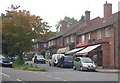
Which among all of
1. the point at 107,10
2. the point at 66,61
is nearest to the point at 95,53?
the point at 66,61

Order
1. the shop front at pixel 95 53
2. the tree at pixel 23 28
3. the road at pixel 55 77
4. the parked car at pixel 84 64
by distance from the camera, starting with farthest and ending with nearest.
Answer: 1. the shop front at pixel 95 53
2. the tree at pixel 23 28
3. the parked car at pixel 84 64
4. the road at pixel 55 77

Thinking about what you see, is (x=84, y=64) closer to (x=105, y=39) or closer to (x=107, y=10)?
(x=105, y=39)

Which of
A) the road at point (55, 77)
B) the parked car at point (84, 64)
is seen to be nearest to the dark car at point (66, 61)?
the parked car at point (84, 64)

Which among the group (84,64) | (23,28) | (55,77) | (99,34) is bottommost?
(55,77)

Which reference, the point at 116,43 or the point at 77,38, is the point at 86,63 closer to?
the point at 116,43

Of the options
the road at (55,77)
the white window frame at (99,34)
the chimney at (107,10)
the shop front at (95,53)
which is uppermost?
the chimney at (107,10)

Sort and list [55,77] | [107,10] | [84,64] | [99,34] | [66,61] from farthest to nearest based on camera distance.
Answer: [107,10] → [99,34] → [66,61] → [84,64] → [55,77]

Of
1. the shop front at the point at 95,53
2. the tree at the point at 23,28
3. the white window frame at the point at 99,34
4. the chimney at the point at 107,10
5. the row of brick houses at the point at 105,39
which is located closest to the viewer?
the row of brick houses at the point at 105,39

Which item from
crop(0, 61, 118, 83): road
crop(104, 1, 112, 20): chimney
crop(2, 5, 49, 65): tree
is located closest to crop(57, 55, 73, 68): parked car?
crop(2, 5, 49, 65): tree

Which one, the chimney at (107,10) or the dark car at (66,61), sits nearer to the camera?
the dark car at (66,61)

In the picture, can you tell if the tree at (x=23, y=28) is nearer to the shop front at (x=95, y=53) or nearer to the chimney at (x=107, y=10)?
the shop front at (x=95, y=53)

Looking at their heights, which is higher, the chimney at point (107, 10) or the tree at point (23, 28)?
the chimney at point (107, 10)

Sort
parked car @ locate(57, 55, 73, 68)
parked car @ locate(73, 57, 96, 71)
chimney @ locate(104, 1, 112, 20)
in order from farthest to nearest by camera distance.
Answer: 1. chimney @ locate(104, 1, 112, 20)
2. parked car @ locate(57, 55, 73, 68)
3. parked car @ locate(73, 57, 96, 71)

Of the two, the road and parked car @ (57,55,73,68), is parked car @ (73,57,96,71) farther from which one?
the road
